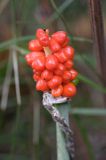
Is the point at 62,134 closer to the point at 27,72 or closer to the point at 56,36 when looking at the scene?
the point at 56,36

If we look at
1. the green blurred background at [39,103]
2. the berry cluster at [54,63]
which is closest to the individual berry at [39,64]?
the berry cluster at [54,63]

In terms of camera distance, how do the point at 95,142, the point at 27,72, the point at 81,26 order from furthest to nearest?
1. the point at 81,26
2. the point at 95,142
3. the point at 27,72

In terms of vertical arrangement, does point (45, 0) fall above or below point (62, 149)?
above

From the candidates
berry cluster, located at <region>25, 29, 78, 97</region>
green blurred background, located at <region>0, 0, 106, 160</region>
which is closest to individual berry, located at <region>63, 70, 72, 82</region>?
berry cluster, located at <region>25, 29, 78, 97</region>

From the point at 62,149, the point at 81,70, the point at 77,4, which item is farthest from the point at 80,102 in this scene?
the point at 62,149

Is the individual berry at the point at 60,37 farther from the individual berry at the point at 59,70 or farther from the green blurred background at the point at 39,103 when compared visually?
the green blurred background at the point at 39,103

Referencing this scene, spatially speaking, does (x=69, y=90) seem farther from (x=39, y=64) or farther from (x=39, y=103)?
(x=39, y=103)

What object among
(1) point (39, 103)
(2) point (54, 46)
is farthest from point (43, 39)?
(1) point (39, 103)

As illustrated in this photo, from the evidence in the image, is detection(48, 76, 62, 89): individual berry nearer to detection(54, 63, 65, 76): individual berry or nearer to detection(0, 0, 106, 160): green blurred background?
detection(54, 63, 65, 76): individual berry
